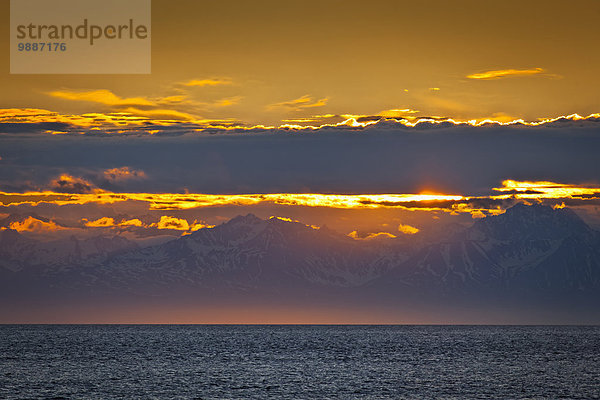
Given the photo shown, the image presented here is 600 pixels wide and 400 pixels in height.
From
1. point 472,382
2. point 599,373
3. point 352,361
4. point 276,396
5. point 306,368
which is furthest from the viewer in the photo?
point 352,361

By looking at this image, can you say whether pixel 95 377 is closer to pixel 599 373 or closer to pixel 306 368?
pixel 306 368

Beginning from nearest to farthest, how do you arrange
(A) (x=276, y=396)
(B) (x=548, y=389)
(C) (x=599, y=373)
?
1. (A) (x=276, y=396)
2. (B) (x=548, y=389)
3. (C) (x=599, y=373)

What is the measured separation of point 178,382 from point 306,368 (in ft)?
113

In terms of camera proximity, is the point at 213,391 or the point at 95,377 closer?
the point at 213,391

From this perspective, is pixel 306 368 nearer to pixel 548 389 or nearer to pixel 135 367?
pixel 135 367

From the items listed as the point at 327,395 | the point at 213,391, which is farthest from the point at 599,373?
the point at 213,391

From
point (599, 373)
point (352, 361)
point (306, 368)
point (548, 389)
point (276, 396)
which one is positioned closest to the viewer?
point (276, 396)

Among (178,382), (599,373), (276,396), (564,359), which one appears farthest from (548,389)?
(564,359)

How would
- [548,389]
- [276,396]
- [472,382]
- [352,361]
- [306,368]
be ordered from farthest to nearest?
[352,361] → [306,368] → [472,382] → [548,389] → [276,396]

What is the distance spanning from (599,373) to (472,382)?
2748cm

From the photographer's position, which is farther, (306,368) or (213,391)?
(306,368)

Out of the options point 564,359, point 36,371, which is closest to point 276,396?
point 36,371

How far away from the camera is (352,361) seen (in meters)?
185

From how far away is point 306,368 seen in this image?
164m
